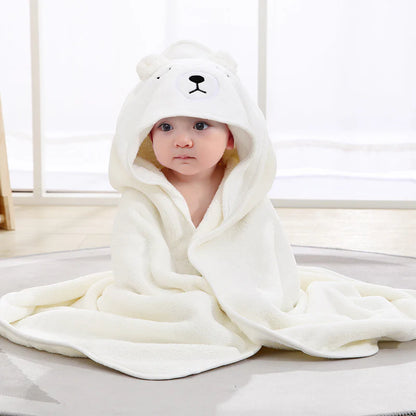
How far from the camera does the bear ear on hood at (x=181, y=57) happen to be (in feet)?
4.94

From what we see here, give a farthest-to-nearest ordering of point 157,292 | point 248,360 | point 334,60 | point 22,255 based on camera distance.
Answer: point 334,60 → point 22,255 → point 157,292 → point 248,360

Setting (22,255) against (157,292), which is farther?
(22,255)

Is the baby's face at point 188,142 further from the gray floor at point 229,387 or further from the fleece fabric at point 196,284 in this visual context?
the gray floor at point 229,387

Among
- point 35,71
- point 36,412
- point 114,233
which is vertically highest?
point 35,71

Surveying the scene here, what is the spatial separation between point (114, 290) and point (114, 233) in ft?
0.34

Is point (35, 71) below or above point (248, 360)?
above

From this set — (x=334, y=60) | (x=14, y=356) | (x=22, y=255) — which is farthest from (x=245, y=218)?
(x=334, y=60)

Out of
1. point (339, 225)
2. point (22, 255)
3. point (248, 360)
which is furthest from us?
point (339, 225)

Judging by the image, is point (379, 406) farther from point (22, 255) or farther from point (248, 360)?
point (22, 255)

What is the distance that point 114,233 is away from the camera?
1473mm

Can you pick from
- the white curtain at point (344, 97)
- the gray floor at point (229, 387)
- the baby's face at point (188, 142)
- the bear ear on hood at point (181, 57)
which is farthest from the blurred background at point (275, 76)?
the gray floor at point (229, 387)

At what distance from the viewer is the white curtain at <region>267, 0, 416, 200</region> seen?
301 cm

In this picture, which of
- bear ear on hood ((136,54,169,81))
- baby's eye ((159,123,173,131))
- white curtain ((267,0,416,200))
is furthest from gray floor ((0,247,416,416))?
white curtain ((267,0,416,200))

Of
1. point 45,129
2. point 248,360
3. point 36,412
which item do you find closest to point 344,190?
point 45,129
